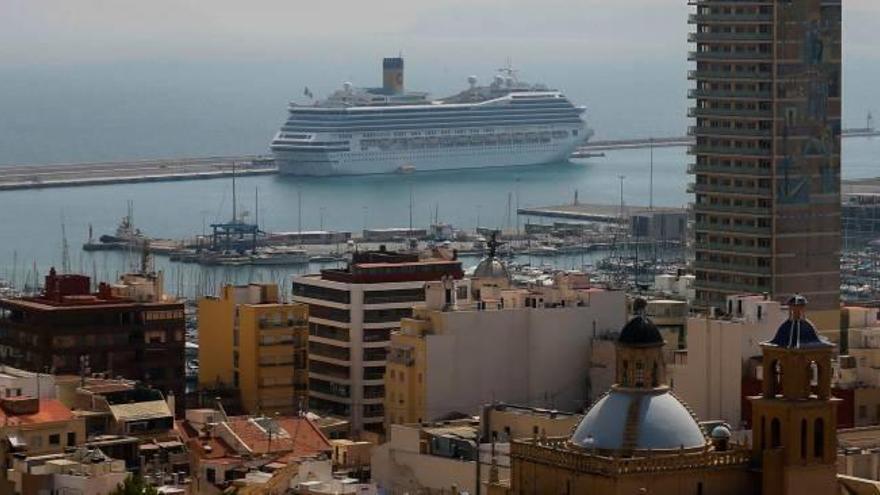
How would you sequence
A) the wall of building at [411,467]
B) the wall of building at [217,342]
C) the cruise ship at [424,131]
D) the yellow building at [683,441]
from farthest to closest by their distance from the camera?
the cruise ship at [424,131] < the wall of building at [217,342] < the wall of building at [411,467] < the yellow building at [683,441]

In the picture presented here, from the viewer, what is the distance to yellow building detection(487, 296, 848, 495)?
32156 millimetres

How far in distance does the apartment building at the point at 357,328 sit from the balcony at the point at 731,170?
37.9 ft

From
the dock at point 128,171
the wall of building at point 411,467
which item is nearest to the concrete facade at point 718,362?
the wall of building at point 411,467

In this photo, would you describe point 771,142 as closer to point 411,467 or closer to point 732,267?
point 732,267

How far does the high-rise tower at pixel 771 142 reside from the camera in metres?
66.7

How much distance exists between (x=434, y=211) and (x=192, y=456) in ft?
331

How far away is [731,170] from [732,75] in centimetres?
199

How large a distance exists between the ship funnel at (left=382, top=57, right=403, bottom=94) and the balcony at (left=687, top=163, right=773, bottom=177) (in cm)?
12259

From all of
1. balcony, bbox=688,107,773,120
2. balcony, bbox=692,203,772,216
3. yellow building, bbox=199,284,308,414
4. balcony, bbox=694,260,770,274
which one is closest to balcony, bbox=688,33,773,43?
balcony, bbox=688,107,773,120

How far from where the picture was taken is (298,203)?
15275 centimetres

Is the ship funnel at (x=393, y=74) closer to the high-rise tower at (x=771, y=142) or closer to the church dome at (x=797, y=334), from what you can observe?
the high-rise tower at (x=771, y=142)

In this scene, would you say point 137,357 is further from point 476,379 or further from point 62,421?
point 62,421

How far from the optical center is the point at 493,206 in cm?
14962

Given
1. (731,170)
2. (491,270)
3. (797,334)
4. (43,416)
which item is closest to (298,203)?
(731,170)
